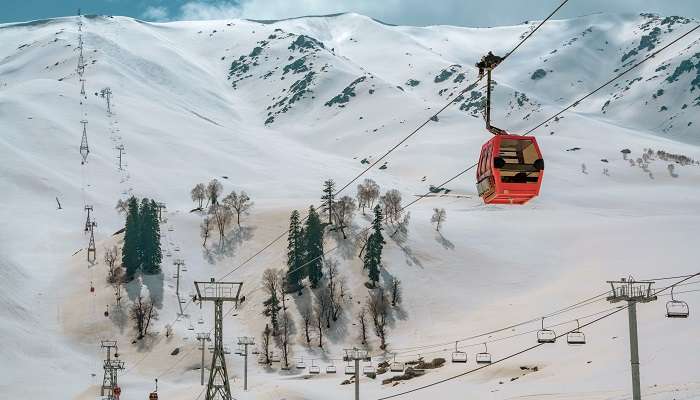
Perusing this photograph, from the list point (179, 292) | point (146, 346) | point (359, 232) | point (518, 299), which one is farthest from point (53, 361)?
point (518, 299)

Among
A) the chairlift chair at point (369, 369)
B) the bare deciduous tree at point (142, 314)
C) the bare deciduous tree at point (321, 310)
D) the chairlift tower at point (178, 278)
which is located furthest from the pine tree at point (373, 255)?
the bare deciduous tree at point (142, 314)

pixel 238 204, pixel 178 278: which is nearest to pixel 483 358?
pixel 178 278

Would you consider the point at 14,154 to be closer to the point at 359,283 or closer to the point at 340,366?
the point at 359,283

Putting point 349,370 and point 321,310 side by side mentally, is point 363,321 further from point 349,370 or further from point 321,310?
point 349,370

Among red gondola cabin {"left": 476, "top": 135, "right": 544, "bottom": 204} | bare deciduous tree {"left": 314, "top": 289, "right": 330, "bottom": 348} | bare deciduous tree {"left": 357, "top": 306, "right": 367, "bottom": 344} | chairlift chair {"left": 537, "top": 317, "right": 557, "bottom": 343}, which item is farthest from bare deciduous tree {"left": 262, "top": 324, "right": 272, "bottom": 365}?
red gondola cabin {"left": 476, "top": 135, "right": 544, "bottom": 204}

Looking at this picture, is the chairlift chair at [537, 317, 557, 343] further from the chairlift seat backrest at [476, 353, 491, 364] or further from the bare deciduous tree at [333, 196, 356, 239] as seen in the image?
the bare deciduous tree at [333, 196, 356, 239]
